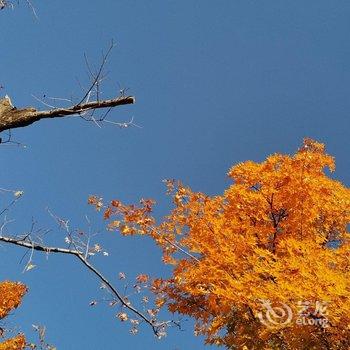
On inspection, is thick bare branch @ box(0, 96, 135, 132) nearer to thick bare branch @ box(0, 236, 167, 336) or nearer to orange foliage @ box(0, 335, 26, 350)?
thick bare branch @ box(0, 236, 167, 336)

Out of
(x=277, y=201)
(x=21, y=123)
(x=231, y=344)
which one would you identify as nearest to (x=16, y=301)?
(x=231, y=344)

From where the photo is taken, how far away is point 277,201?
525 inches

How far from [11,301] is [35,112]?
24677mm

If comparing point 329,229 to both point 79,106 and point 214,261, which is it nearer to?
point 214,261

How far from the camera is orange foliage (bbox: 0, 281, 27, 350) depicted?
75.6ft

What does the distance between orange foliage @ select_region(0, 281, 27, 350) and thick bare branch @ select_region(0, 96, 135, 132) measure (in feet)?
73.1

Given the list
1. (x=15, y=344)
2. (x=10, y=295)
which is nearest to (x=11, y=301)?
(x=10, y=295)

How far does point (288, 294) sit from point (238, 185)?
20.7 ft

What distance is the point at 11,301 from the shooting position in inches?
992

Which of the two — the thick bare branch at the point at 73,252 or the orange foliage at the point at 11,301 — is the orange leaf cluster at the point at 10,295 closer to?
the orange foliage at the point at 11,301
